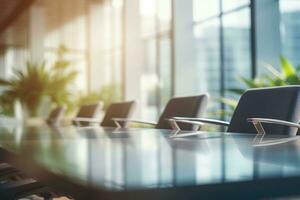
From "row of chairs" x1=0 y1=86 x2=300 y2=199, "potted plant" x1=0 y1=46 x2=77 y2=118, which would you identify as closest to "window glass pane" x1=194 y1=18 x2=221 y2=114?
"potted plant" x1=0 y1=46 x2=77 y2=118

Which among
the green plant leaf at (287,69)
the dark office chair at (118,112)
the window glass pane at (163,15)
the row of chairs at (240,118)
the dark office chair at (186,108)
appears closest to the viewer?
the row of chairs at (240,118)

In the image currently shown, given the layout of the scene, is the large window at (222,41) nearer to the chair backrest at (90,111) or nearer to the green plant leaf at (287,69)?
the green plant leaf at (287,69)

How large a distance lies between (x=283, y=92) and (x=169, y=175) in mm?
1503

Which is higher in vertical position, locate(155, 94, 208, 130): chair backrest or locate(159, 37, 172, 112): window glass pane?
locate(159, 37, 172, 112): window glass pane

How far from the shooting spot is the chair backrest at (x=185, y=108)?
249 cm

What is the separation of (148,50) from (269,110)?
7162 millimetres

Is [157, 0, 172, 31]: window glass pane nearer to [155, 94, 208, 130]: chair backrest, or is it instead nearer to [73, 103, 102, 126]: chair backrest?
[73, 103, 102, 126]: chair backrest

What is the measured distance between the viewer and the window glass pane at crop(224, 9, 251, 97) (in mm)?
6125

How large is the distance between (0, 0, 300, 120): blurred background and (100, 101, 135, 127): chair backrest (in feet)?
5.93

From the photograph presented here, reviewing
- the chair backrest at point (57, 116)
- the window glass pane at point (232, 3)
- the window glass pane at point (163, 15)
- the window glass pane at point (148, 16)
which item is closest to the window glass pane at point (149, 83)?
the window glass pane at point (148, 16)

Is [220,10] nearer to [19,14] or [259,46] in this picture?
[259,46]

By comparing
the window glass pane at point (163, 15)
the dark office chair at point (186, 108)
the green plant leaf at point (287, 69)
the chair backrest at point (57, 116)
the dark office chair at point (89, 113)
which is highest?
the window glass pane at point (163, 15)

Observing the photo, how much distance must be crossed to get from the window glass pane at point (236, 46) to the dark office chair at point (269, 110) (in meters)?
3.99

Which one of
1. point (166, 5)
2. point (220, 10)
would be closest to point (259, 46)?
point (220, 10)
